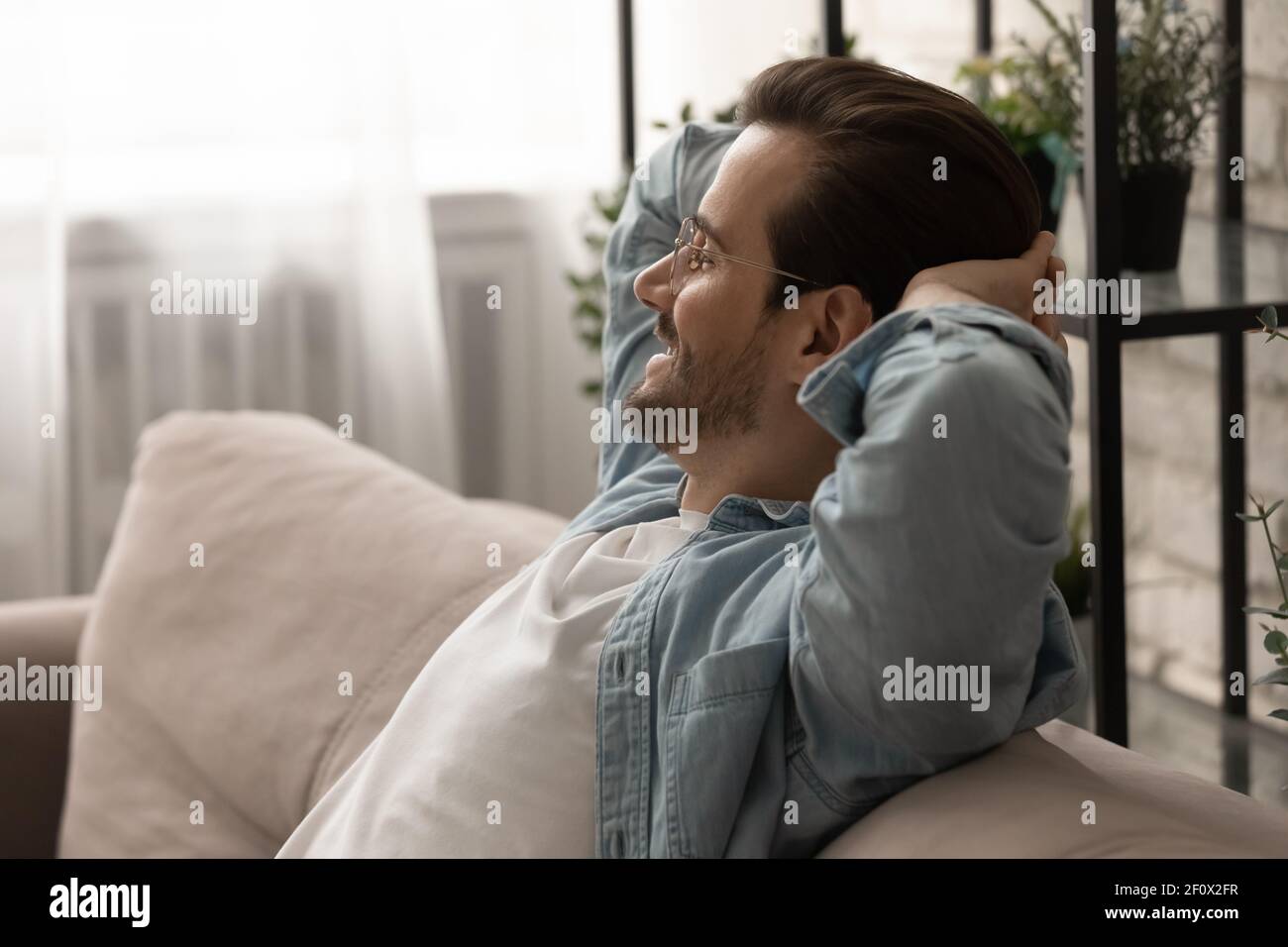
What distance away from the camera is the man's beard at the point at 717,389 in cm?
105

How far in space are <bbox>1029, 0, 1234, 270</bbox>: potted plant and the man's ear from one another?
0.54 metres

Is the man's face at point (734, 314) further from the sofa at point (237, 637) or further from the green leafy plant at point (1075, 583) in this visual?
the green leafy plant at point (1075, 583)

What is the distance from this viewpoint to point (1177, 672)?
1983mm

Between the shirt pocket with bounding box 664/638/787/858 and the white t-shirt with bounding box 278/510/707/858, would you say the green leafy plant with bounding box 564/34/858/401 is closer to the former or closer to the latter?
the white t-shirt with bounding box 278/510/707/858

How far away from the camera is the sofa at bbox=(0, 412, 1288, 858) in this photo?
136cm

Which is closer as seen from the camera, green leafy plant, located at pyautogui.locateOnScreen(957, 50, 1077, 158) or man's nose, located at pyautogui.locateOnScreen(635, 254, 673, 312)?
man's nose, located at pyautogui.locateOnScreen(635, 254, 673, 312)

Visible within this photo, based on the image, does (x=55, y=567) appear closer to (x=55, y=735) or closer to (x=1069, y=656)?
(x=55, y=735)

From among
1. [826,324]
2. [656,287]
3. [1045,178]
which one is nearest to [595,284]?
[1045,178]

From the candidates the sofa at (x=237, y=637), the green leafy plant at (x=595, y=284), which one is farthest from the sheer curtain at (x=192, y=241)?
the sofa at (x=237, y=637)

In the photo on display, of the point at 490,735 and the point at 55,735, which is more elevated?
the point at 490,735

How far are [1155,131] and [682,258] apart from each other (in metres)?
0.65

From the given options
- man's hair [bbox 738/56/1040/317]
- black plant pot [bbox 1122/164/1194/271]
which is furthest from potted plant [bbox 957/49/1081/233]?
man's hair [bbox 738/56/1040/317]
